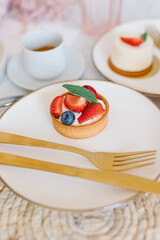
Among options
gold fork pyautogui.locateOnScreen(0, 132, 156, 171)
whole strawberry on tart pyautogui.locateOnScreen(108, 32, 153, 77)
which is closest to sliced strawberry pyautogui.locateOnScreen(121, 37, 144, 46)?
whole strawberry on tart pyautogui.locateOnScreen(108, 32, 153, 77)

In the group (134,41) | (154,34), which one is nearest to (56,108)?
(134,41)

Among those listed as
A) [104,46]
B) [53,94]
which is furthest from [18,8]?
[53,94]

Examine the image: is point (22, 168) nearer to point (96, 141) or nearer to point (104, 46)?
point (96, 141)

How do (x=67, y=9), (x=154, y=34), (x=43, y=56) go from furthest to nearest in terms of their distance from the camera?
(x=67, y=9), (x=154, y=34), (x=43, y=56)

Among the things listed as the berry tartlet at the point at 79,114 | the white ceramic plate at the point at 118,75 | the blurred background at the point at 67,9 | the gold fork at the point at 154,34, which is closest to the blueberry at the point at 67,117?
the berry tartlet at the point at 79,114

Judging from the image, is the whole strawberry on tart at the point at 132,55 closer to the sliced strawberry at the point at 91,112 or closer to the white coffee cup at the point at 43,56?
the white coffee cup at the point at 43,56

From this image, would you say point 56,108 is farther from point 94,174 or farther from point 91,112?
point 94,174

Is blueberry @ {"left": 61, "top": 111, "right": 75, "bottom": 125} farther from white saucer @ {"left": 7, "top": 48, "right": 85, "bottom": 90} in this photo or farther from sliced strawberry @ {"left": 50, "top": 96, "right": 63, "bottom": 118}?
white saucer @ {"left": 7, "top": 48, "right": 85, "bottom": 90}
